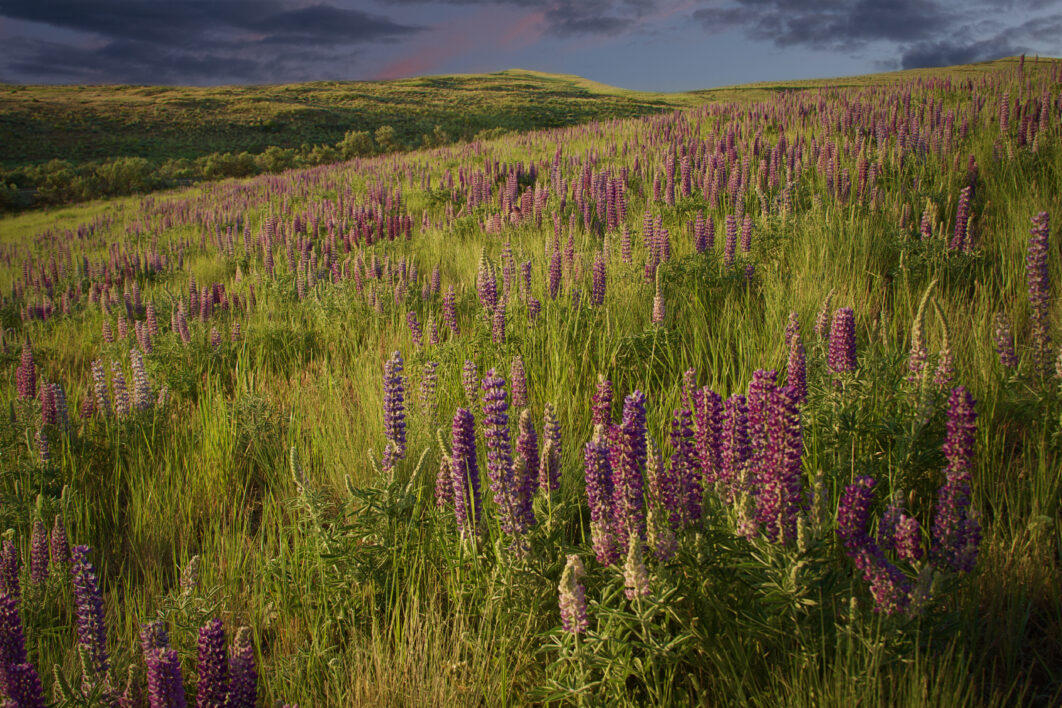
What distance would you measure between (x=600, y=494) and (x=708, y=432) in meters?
0.40

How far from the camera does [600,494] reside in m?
1.69

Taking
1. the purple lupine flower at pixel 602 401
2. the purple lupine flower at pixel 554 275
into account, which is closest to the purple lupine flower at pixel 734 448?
the purple lupine flower at pixel 602 401

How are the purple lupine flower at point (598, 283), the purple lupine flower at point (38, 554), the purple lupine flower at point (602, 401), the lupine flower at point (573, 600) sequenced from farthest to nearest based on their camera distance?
the purple lupine flower at point (598, 283), the purple lupine flower at point (38, 554), the purple lupine flower at point (602, 401), the lupine flower at point (573, 600)

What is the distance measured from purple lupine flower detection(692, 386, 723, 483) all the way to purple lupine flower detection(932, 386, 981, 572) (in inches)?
23.1

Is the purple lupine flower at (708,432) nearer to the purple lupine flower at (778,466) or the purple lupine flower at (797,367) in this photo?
the purple lupine flower at (778,466)

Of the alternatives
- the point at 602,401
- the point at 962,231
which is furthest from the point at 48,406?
the point at 962,231

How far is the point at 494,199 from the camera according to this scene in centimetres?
941

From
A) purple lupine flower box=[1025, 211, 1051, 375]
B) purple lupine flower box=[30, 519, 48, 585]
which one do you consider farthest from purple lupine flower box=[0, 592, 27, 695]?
purple lupine flower box=[1025, 211, 1051, 375]

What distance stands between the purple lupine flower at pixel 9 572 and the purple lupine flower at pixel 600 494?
2018mm

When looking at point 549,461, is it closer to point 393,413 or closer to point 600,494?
point 600,494

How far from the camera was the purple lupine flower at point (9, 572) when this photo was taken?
2.07 m

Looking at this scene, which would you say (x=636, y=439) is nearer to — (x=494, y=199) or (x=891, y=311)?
(x=891, y=311)

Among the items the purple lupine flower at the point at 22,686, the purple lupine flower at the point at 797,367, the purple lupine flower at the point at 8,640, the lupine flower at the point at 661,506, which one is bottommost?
the purple lupine flower at the point at 22,686

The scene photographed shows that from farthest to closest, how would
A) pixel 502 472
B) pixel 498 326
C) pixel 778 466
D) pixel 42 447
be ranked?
pixel 498 326 < pixel 42 447 < pixel 502 472 < pixel 778 466
